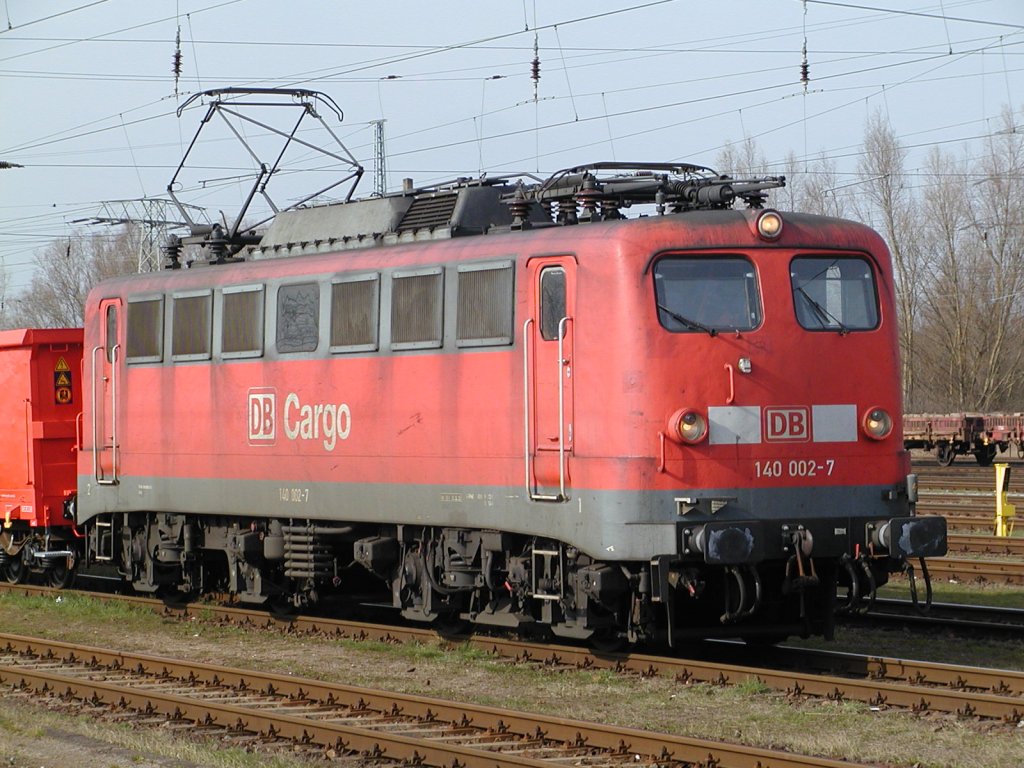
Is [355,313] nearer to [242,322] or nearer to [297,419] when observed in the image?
[297,419]

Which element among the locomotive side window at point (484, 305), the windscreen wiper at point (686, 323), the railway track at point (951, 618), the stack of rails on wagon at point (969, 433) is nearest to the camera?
the windscreen wiper at point (686, 323)

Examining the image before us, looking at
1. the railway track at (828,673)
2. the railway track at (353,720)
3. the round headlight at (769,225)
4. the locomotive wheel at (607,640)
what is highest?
the round headlight at (769,225)

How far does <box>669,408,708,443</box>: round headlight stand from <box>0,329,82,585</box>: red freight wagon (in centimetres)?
1116

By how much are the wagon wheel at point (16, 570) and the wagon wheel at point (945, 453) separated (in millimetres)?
32812

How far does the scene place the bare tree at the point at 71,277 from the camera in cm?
7606

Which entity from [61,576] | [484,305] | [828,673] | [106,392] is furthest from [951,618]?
[61,576]

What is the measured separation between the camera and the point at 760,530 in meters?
11.5

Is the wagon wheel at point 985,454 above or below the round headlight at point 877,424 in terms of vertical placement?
below

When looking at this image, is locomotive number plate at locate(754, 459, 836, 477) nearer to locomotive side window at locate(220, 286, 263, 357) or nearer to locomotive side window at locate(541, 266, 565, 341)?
locomotive side window at locate(541, 266, 565, 341)

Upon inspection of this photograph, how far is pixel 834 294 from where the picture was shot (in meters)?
12.4

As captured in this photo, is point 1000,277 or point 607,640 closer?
point 607,640

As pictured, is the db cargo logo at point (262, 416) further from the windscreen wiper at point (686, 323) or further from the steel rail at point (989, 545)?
the steel rail at point (989, 545)

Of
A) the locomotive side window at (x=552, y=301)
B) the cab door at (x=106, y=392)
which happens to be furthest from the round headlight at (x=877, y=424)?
the cab door at (x=106, y=392)

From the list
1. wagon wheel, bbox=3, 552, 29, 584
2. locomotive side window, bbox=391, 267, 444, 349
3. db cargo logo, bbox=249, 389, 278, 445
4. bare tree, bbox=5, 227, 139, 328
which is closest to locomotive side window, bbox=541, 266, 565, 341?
locomotive side window, bbox=391, 267, 444, 349
